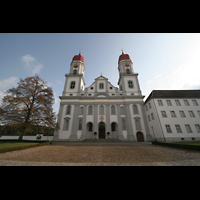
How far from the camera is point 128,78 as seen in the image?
86.3 feet

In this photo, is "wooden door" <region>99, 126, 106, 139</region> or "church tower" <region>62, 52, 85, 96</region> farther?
"church tower" <region>62, 52, 85, 96</region>

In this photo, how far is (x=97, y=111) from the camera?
72.1 ft

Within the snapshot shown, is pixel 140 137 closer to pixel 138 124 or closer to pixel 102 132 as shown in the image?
pixel 138 124

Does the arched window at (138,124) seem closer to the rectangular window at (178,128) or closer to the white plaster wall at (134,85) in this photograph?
the rectangular window at (178,128)

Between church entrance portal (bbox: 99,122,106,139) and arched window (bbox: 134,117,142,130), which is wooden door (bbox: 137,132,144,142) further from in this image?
church entrance portal (bbox: 99,122,106,139)

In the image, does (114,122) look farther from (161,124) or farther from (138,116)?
(161,124)

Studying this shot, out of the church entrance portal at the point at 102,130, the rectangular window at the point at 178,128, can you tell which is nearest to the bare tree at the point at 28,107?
the church entrance portal at the point at 102,130

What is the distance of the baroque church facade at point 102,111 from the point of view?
19792mm

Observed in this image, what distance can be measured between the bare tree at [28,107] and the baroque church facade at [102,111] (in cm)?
659

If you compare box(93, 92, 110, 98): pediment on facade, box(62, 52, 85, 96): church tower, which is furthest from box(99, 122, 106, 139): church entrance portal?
box(62, 52, 85, 96): church tower

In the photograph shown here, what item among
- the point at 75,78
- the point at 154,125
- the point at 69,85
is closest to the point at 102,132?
the point at 154,125

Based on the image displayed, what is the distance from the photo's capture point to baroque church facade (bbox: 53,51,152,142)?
19792 mm
